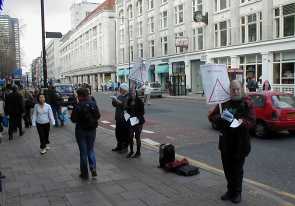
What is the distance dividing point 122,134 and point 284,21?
24.6 metres

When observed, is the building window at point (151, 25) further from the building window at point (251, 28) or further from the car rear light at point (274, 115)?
the car rear light at point (274, 115)

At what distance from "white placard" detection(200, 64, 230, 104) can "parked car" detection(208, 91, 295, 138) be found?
20.6ft

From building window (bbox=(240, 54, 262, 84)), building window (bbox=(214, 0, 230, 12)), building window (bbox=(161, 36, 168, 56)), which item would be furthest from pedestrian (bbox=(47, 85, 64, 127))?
building window (bbox=(161, 36, 168, 56))

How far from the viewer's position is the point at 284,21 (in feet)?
99.2

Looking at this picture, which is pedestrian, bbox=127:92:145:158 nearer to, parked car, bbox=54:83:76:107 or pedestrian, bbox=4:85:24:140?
pedestrian, bbox=4:85:24:140

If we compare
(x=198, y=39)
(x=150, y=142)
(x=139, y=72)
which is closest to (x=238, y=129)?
(x=139, y=72)

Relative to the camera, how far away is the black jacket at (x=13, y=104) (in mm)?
12398

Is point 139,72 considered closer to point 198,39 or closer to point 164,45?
point 198,39

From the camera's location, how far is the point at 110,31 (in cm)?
7656

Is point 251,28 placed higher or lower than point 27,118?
higher

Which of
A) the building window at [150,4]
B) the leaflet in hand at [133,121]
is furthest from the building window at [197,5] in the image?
the leaflet in hand at [133,121]

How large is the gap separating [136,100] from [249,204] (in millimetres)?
4041

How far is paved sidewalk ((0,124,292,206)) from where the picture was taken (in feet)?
18.3

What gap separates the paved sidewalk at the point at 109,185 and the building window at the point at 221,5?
30.8 metres
